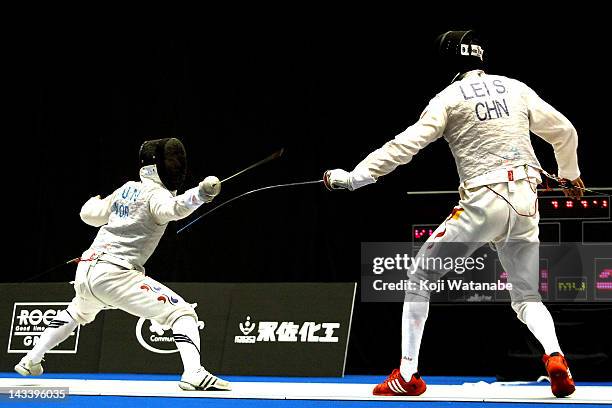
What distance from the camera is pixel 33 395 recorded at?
379cm

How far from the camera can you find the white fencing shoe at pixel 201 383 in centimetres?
385

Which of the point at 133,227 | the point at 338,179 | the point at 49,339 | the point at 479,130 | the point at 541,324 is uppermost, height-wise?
the point at 479,130

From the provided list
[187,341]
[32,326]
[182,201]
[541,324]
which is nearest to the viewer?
[541,324]

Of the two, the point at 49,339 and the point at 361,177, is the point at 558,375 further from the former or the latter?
the point at 49,339

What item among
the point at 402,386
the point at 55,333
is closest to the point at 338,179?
the point at 402,386

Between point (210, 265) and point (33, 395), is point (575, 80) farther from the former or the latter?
point (33, 395)

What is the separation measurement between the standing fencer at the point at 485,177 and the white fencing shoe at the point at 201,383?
2.39 feet

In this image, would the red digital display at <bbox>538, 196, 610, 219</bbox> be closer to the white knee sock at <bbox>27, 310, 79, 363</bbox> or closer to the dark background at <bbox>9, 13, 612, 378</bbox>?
the dark background at <bbox>9, 13, 612, 378</bbox>

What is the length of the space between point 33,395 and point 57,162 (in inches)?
135

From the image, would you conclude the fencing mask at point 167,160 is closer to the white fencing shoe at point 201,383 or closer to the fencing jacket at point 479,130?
the white fencing shoe at point 201,383

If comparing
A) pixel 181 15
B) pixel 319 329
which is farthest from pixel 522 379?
pixel 181 15

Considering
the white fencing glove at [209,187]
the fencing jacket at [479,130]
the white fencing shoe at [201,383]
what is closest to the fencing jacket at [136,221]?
the white fencing glove at [209,187]

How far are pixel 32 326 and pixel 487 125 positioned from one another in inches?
143

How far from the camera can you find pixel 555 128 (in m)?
3.66
